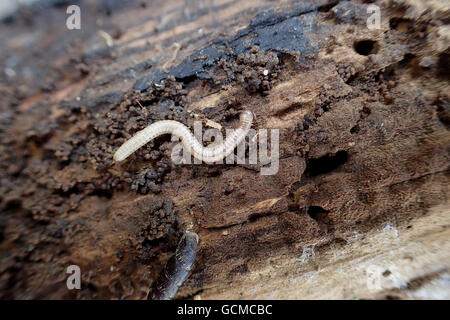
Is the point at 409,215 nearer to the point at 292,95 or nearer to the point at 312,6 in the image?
the point at 292,95

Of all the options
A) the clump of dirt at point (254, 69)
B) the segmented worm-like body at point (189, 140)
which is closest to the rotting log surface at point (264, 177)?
the clump of dirt at point (254, 69)

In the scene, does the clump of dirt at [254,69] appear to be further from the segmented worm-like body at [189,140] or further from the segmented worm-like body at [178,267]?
the segmented worm-like body at [178,267]

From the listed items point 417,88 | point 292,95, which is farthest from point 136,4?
point 417,88

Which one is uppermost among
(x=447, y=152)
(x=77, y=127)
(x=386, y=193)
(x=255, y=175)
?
(x=77, y=127)

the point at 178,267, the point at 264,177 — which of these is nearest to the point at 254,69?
the point at 264,177

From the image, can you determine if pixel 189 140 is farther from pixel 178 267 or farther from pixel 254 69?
pixel 178 267

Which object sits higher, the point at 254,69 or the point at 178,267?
the point at 254,69
